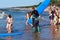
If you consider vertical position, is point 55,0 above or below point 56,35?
above

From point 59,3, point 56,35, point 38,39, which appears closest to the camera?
point 38,39

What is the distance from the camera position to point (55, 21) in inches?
866

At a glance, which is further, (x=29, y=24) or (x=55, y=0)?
(x=55, y=0)

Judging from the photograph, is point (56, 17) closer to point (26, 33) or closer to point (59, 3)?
point (26, 33)

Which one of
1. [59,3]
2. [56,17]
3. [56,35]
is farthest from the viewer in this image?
[59,3]

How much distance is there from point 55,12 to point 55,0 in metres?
36.1

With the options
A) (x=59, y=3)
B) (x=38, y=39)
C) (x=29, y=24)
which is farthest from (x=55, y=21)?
(x=59, y=3)

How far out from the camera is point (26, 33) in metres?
19.4

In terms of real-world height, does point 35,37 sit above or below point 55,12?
below

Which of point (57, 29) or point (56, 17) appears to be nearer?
point (57, 29)

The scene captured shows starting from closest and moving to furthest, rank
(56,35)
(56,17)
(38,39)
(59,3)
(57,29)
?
(38,39), (56,35), (57,29), (56,17), (59,3)

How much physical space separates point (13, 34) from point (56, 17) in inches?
191

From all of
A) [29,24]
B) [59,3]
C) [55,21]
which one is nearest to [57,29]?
[55,21]

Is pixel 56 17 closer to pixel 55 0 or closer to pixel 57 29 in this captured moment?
pixel 57 29
